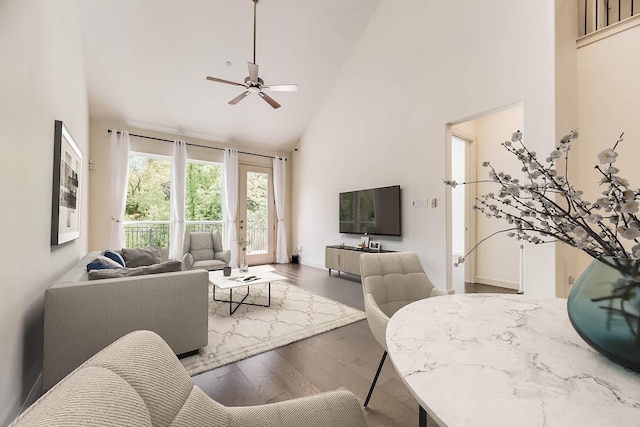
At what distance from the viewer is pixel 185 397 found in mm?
553

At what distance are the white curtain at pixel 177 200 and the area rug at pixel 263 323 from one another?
6.77ft

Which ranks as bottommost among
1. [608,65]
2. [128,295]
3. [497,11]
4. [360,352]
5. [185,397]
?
[360,352]

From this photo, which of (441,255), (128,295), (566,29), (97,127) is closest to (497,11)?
(566,29)

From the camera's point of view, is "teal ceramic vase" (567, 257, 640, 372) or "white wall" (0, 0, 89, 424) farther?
"white wall" (0, 0, 89, 424)

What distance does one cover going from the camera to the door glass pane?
21.6 ft

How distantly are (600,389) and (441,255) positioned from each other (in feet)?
11.0

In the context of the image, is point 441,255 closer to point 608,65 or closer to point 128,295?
point 608,65

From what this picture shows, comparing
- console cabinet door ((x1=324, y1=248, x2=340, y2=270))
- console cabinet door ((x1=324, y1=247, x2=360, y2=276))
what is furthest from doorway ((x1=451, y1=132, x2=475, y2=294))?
console cabinet door ((x1=324, y1=248, x2=340, y2=270))

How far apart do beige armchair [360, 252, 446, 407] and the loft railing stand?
11.6 feet

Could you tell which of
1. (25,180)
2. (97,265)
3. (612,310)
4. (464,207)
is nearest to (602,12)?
(464,207)

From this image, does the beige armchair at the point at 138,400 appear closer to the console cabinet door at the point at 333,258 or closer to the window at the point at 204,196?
the console cabinet door at the point at 333,258

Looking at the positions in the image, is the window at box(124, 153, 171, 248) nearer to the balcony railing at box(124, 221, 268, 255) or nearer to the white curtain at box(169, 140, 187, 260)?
the balcony railing at box(124, 221, 268, 255)

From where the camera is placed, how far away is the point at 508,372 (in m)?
0.64

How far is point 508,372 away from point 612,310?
11.0 inches
